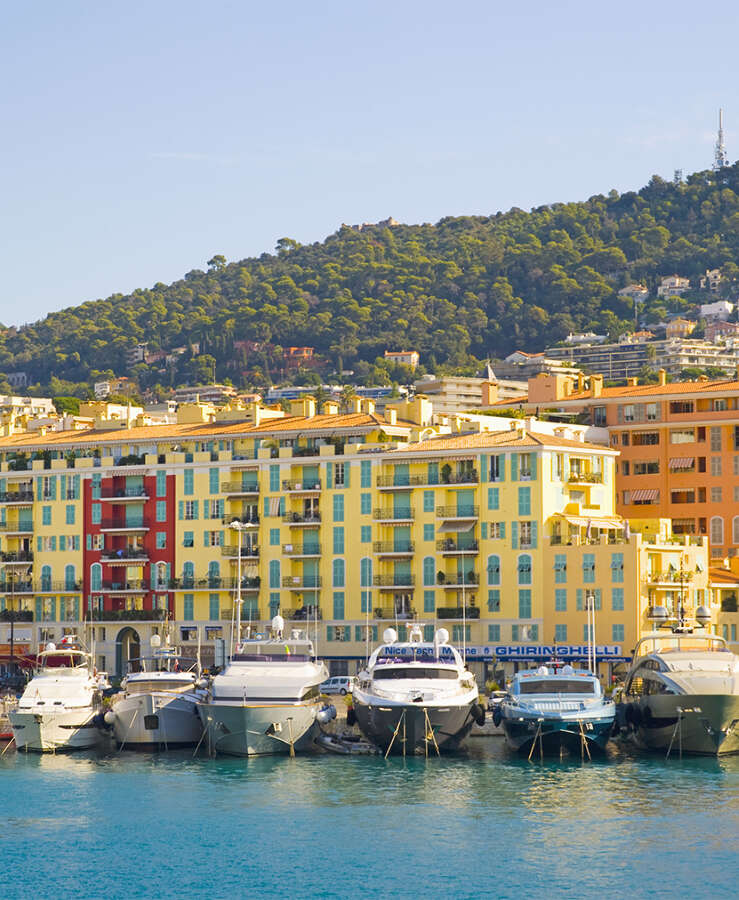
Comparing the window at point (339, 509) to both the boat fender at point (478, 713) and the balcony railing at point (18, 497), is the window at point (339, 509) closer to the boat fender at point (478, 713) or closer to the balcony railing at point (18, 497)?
the balcony railing at point (18, 497)

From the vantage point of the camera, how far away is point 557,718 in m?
86.5

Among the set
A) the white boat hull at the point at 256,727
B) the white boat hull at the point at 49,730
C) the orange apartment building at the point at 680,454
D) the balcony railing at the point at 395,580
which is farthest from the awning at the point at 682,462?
the white boat hull at the point at 49,730

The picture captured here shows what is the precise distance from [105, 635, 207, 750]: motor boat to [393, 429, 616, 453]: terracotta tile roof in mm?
39798

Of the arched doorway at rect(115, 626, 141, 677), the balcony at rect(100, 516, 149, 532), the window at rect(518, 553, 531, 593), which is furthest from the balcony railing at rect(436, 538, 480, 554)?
the arched doorway at rect(115, 626, 141, 677)

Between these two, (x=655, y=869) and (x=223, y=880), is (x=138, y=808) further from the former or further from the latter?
(x=655, y=869)

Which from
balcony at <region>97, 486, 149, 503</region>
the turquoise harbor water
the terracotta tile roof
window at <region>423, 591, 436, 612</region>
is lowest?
the turquoise harbor water

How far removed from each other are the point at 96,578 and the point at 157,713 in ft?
155

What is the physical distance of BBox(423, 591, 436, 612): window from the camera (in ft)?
413

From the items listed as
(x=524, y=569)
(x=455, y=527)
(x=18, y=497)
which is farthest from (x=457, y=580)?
(x=18, y=497)

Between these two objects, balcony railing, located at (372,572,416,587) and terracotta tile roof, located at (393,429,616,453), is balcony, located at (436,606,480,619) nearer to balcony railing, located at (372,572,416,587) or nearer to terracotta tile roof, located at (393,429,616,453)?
balcony railing, located at (372,572,416,587)

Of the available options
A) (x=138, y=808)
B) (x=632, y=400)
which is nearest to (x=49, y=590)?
(x=632, y=400)

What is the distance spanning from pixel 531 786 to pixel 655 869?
1682cm

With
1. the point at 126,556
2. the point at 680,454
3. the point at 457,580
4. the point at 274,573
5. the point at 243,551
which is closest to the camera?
the point at 457,580

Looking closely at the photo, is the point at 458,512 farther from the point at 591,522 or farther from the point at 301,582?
the point at 301,582
